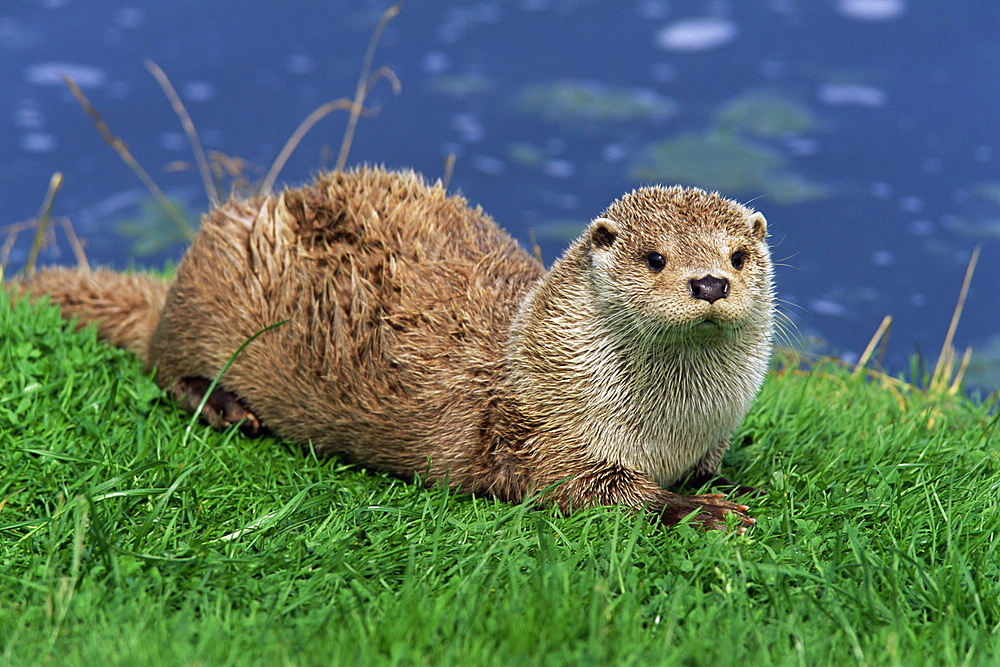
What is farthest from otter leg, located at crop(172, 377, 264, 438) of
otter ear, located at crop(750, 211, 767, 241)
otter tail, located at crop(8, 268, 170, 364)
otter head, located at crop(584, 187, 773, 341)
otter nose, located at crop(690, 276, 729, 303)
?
otter ear, located at crop(750, 211, 767, 241)

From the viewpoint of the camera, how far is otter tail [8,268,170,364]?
459 cm

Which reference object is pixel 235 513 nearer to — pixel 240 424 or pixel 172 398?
pixel 240 424

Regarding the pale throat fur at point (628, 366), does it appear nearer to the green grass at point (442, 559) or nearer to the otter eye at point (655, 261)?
the otter eye at point (655, 261)

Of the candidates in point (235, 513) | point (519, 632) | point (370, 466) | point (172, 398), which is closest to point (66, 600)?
point (235, 513)

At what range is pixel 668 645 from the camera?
2383 mm

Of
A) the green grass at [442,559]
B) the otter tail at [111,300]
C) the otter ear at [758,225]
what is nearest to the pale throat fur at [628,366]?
the otter ear at [758,225]

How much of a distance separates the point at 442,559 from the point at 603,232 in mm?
1161

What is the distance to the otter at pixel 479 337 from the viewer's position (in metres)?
3.18

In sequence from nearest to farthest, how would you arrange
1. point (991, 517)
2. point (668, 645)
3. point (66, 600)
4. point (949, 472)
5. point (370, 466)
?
point (668, 645)
point (66, 600)
point (991, 517)
point (949, 472)
point (370, 466)

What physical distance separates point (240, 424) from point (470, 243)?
116 centimetres

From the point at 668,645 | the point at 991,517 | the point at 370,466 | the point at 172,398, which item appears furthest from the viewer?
the point at 172,398

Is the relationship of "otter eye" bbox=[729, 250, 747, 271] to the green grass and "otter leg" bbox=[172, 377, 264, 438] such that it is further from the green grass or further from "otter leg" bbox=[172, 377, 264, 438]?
"otter leg" bbox=[172, 377, 264, 438]

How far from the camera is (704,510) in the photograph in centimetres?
322

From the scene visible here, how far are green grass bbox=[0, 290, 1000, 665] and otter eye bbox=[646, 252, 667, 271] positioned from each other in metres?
0.80
